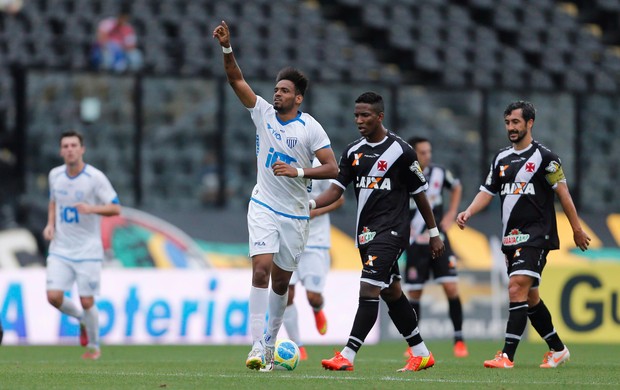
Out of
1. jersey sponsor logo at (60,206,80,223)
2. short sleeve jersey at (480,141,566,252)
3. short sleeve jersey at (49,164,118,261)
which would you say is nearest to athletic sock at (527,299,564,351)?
short sleeve jersey at (480,141,566,252)

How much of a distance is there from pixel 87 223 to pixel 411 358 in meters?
4.92

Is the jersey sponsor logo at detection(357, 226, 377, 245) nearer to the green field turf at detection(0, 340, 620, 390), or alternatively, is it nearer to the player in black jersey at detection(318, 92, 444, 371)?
the player in black jersey at detection(318, 92, 444, 371)

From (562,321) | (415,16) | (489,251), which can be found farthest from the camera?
(415,16)

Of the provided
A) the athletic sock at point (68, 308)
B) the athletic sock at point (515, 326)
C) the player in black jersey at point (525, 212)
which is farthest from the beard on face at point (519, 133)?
the athletic sock at point (68, 308)

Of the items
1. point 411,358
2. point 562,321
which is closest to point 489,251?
point 562,321

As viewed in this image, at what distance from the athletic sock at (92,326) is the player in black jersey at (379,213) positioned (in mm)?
4282

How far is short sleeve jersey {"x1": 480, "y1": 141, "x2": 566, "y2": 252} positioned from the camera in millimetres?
10992

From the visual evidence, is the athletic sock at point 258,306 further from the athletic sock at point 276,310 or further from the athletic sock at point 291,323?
the athletic sock at point 291,323

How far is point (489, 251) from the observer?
63.3ft

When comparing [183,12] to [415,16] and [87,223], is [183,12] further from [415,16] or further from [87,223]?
[87,223]

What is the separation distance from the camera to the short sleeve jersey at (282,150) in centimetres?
1005

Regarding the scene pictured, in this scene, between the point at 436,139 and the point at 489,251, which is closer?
the point at 489,251

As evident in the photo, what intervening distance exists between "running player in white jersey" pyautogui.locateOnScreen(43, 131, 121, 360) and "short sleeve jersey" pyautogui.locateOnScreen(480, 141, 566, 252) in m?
4.58

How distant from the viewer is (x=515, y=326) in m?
10.9
